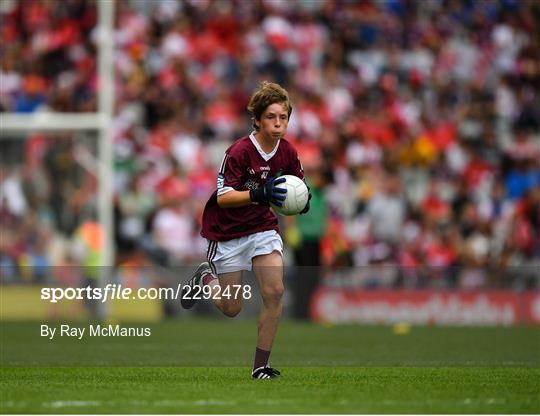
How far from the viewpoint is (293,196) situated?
978cm

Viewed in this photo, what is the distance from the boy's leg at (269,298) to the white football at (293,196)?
40 centimetres

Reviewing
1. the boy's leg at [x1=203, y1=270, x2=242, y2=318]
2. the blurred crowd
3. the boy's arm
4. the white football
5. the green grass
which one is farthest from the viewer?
the blurred crowd

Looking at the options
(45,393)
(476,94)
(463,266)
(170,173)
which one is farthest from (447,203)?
(45,393)

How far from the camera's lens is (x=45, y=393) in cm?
902

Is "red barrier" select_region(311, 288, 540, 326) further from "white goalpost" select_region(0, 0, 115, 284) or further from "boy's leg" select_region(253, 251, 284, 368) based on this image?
"boy's leg" select_region(253, 251, 284, 368)

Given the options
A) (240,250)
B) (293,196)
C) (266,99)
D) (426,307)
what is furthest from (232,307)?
(426,307)

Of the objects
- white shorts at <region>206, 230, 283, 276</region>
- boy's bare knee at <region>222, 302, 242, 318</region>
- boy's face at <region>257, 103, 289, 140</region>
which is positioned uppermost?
boy's face at <region>257, 103, 289, 140</region>

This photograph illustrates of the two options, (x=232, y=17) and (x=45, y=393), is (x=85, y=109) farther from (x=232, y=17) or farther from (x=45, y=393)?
(x=45, y=393)

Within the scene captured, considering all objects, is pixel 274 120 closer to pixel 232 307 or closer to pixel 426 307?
pixel 232 307

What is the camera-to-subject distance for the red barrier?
65.7 ft

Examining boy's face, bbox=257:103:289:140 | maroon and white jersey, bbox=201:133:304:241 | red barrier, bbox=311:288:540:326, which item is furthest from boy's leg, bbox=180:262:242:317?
red barrier, bbox=311:288:540:326

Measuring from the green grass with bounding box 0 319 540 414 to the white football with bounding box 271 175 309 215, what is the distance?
48.7 inches

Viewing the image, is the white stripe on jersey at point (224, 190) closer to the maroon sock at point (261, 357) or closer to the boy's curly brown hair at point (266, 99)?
the boy's curly brown hair at point (266, 99)

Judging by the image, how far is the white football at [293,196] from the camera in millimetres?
9773
